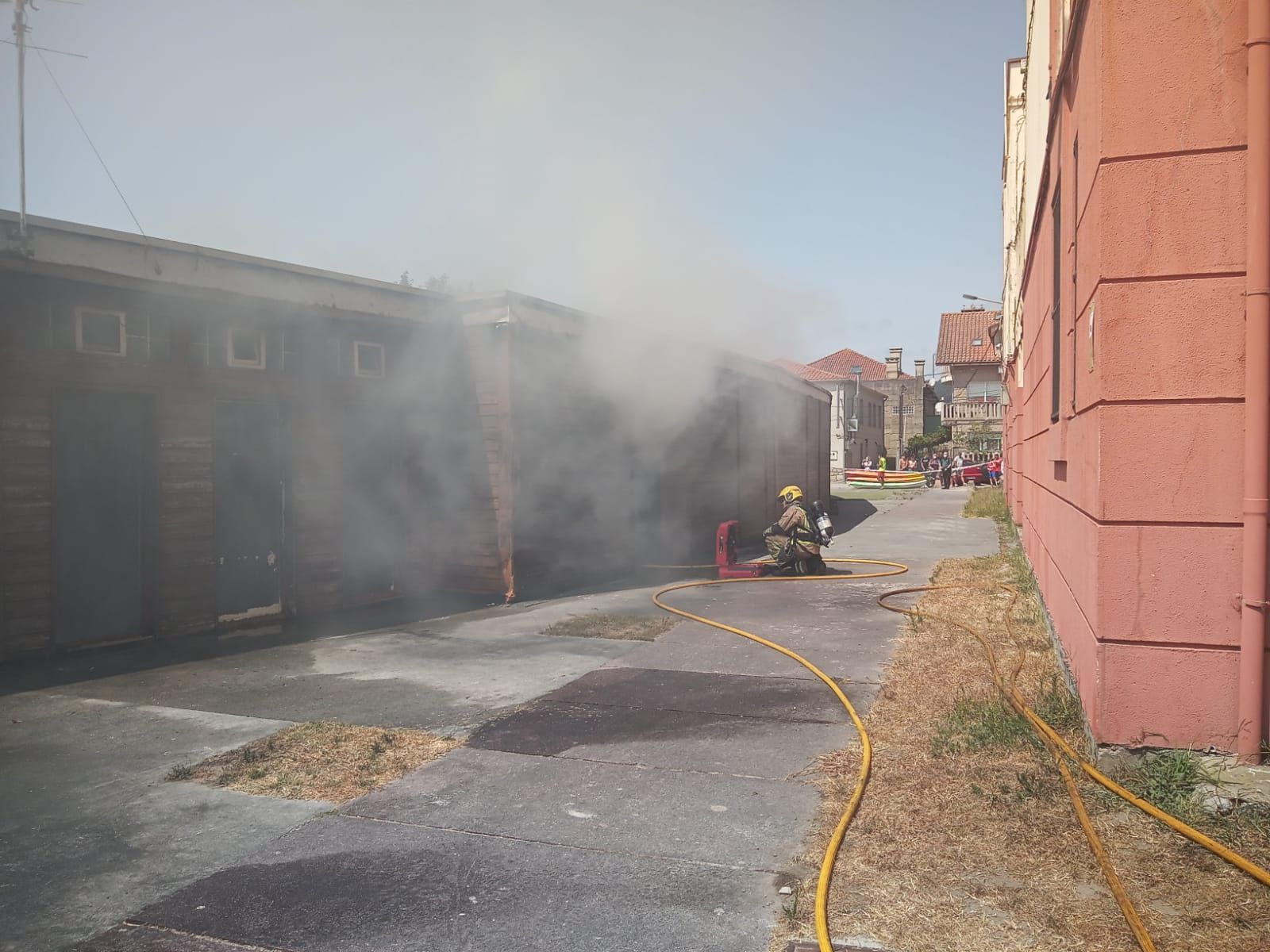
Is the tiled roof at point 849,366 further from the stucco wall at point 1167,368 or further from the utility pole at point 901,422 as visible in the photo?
the stucco wall at point 1167,368

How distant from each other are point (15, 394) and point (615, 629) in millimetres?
5374

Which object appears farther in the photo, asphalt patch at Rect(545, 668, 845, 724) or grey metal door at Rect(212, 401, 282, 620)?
grey metal door at Rect(212, 401, 282, 620)

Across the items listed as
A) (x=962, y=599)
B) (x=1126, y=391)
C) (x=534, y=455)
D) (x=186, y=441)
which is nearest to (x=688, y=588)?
(x=534, y=455)

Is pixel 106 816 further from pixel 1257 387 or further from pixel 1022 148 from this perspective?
pixel 1022 148

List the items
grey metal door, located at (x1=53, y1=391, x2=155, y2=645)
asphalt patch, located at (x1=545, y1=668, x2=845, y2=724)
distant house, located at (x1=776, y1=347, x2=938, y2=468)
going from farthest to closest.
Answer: distant house, located at (x1=776, y1=347, x2=938, y2=468) → grey metal door, located at (x1=53, y1=391, x2=155, y2=645) → asphalt patch, located at (x1=545, y1=668, x2=845, y2=724)

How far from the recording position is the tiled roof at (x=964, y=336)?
43.2 meters

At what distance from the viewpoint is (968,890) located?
3.01 metres

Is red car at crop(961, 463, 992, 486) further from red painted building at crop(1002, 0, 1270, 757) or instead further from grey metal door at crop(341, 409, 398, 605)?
red painted building at crop(1002, 0, 1270, 757)

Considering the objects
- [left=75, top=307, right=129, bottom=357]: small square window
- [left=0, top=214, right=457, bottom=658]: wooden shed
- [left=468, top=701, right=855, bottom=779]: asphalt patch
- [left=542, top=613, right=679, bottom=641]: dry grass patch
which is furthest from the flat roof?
[left=468, top=701, right=855, bottom=779]: asphalt patch

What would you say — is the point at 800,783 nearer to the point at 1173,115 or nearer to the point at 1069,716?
the point at 1069,716

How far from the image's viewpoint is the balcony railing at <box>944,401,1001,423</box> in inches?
1693

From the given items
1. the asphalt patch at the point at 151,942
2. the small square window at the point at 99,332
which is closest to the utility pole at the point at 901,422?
the small square window at the point at 99,332

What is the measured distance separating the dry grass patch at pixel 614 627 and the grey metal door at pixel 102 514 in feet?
12.3

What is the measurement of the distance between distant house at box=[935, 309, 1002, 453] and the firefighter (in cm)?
3229
